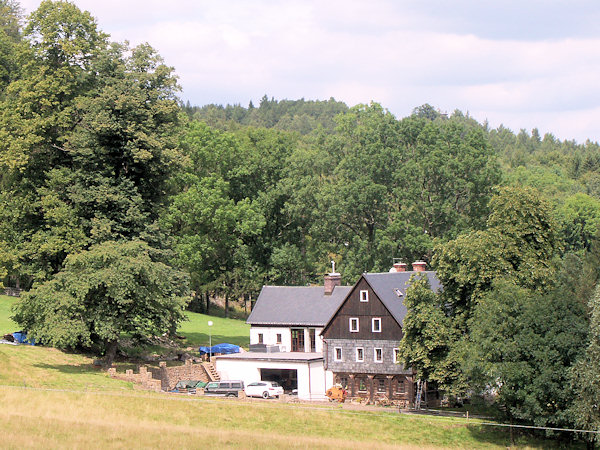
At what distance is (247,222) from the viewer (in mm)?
80875

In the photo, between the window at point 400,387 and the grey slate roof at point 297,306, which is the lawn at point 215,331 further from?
the window at point 400,387

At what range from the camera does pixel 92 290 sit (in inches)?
1976

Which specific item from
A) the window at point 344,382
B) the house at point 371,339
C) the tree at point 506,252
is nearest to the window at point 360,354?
the house at point 371,339

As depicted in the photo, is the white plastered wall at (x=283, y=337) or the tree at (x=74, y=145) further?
the white plastered wall at (x=283, y=337)

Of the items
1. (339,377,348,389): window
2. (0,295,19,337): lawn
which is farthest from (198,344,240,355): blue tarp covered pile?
(0,295,19,337): lawn

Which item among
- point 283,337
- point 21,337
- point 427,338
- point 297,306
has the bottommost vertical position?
point 427,338

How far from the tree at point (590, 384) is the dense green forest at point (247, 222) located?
14cm

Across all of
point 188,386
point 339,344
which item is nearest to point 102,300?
point 188,386

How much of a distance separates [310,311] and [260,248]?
26.7 metres

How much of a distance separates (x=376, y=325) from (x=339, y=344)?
3144 millimetres

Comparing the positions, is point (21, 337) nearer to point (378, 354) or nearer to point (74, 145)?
point (74, 145)

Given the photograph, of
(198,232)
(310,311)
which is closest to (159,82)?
(310,311)

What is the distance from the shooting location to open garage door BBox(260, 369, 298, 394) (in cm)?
5759

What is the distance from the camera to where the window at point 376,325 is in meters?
54.2
